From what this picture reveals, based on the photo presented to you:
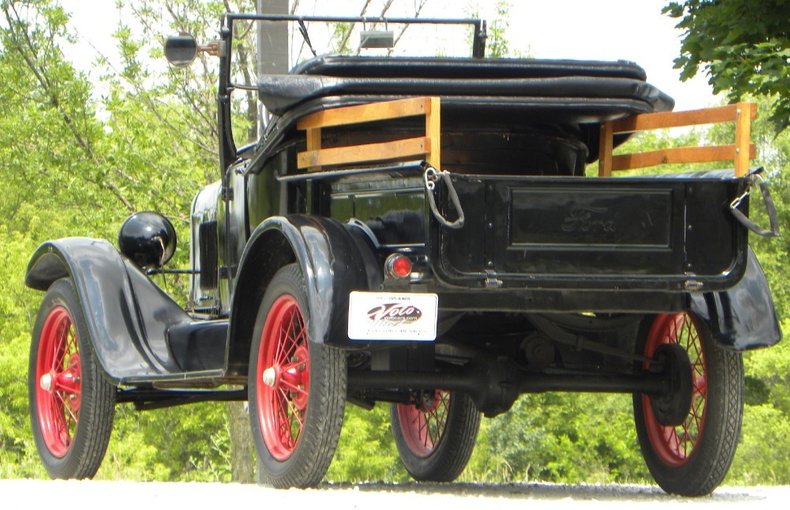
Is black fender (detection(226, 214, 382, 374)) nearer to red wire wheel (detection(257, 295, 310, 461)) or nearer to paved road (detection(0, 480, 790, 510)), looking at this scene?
red wire wheel (detection(257, 295, 310, 461))

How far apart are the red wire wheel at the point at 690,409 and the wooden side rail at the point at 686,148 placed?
74 centimetres

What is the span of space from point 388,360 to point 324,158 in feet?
3.33

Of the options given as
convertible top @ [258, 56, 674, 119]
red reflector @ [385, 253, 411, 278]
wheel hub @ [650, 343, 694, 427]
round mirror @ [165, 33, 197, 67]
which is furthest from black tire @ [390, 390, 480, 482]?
red reflector @ [385, 253, 411, 278]

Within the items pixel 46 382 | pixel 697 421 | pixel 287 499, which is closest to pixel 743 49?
pixel 697 421

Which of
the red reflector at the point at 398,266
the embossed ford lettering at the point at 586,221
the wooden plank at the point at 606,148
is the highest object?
the wooden plank at the point at 606,148

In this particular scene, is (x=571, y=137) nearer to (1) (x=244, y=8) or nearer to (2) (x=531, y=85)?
(2) (x=531, y=85)

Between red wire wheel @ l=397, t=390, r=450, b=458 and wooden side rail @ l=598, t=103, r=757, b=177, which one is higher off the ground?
wooden side rail @ l=598, t=103, r=757, b=177

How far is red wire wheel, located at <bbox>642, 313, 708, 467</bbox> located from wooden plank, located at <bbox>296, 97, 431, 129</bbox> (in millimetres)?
1725

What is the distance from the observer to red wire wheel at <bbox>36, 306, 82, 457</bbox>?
25.8ft

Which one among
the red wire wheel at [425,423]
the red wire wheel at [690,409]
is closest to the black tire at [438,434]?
the red wire wheel at [425,423]

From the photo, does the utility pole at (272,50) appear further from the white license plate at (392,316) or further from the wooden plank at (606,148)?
the white license plate at (392,316)

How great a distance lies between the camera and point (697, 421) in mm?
6527

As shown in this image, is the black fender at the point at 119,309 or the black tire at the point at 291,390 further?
the black fender at the point at 119,309

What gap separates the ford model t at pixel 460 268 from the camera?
18.2 feet
